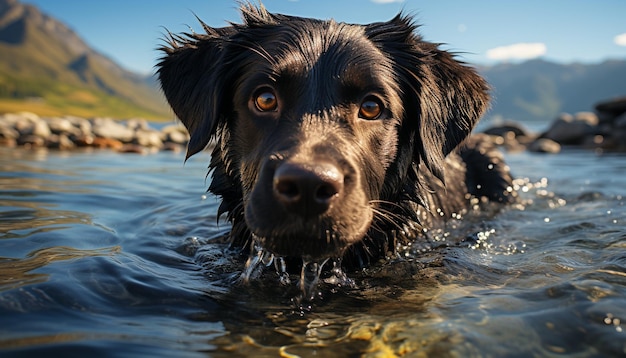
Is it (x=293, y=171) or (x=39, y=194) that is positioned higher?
(x=293, y=171)

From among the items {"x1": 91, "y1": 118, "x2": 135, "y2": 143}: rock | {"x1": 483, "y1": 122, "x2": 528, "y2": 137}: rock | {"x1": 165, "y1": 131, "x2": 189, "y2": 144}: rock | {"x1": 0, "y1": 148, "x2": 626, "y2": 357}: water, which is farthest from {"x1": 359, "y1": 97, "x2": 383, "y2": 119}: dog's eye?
{"x1": 483, "y1": 122, "x2": 528, "y2": 137}: rock

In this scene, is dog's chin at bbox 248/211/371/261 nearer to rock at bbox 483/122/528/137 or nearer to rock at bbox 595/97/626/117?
rock at bbox 483/122/528/137

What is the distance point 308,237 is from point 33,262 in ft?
6.80

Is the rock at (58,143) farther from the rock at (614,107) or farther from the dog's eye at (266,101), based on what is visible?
the rock at (614,107)

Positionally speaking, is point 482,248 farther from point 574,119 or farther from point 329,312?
point 574,119

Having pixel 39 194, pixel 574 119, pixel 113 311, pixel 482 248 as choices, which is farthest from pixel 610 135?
pixel 113 311

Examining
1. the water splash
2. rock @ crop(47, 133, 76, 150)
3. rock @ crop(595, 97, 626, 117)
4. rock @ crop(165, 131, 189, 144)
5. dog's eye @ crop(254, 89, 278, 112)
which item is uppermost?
rock @ crop(595, 97, 626, 117)

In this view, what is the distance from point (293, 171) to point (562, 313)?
1659 millimetres

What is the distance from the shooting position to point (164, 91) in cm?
467

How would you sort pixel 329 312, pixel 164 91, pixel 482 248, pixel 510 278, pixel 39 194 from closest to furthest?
pixel 329 312
pixel 510 278
pixel 164 91
pixel 482 248
pixel 39 194

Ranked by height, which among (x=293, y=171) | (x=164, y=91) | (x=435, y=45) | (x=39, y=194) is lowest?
(x=39, y=194)

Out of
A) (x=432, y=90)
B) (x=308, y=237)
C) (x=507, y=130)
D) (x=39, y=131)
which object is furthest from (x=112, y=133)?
(x=308, y=237)

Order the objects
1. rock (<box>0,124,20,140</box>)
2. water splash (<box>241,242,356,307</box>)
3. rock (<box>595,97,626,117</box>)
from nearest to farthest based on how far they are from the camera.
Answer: water splash (<box>241,242,356,307</box>) < rock (<box>0,124,20,140</box>) < rock (<box>595,97,626,117</box>)

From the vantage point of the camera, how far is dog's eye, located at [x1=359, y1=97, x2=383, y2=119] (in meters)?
3.84
